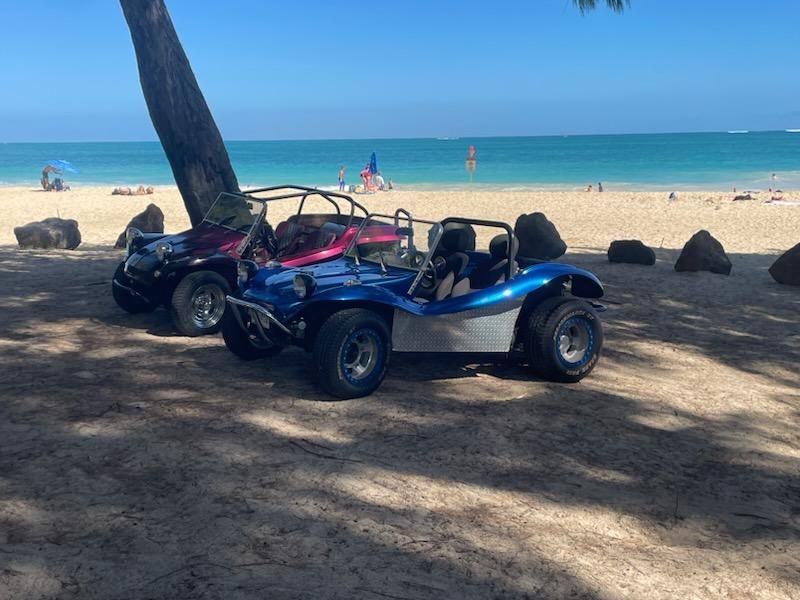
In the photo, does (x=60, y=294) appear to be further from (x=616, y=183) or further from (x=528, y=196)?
(x=616, y=183)

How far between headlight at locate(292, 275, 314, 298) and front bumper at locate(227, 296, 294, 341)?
0.87 feet

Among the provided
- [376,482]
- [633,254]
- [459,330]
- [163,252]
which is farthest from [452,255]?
[633,254]

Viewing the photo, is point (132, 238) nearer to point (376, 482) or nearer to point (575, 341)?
point (575, 341)

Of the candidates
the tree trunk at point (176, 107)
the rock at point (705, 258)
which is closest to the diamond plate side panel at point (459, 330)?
the tree trunk at point (176, 107)

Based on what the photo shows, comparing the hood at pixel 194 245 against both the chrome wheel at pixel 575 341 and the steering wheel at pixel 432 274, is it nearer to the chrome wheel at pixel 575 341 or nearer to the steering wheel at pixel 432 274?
the steering wheel at pixel 432 274

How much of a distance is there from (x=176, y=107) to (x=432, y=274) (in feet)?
20.8

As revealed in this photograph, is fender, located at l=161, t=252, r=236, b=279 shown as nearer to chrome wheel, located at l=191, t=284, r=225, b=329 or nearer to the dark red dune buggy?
the dark red dune buggy

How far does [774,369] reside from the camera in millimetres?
6977

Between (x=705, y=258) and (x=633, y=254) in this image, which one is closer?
(x=705, y=258)

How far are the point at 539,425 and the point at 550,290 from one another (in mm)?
1596

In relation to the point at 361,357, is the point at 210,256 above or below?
above

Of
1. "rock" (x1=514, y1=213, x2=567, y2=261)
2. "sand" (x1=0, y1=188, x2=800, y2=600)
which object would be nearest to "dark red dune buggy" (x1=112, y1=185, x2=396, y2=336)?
"sand" (x1=0, y1=188, x2=800, y2=600)

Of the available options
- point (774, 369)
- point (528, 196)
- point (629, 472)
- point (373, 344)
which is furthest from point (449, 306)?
point (528, 196)

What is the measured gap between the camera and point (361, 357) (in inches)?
229
